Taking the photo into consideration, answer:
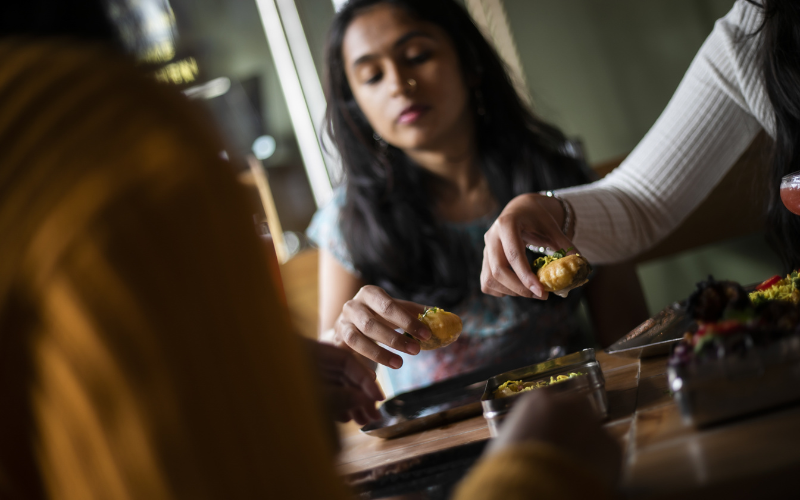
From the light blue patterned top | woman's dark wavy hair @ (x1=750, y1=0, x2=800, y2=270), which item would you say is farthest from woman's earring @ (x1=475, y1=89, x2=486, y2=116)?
woman's dark wavy hair @ (x1=750, y1=0, x2=800, y2=270)

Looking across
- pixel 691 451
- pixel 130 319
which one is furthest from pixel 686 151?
pixel 130 319

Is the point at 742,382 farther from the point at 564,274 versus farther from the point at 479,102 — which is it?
the point at 479,102

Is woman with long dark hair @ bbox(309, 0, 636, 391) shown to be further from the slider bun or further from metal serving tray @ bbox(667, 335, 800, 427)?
metal serving tray @ bbox(667, 335, 800, 427)

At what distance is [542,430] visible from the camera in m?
0.51

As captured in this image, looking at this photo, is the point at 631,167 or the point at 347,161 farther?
the point at 347,161

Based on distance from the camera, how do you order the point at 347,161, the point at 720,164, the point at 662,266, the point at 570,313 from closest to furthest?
the point at 720,164 < the point at 570,313 < the point at 347,161 < the point at 662,266

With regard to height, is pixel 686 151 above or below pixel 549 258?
above

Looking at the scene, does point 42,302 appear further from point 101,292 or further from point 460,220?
point 460,220

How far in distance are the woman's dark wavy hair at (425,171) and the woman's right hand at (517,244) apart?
2.04ft

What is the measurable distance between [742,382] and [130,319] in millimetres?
Result: 540

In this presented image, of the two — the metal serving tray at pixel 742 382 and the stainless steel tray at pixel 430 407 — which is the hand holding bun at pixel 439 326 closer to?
the stainless steel tray at pixel 430 407

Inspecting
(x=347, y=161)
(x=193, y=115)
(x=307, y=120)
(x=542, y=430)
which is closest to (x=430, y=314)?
(x=542, y=430)

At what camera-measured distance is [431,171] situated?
6.54 ft

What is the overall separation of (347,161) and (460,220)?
43cm
